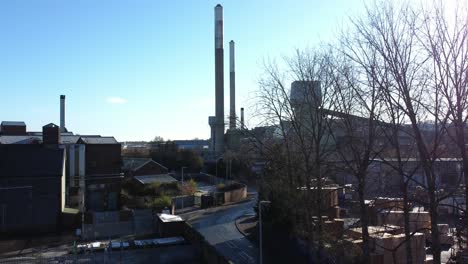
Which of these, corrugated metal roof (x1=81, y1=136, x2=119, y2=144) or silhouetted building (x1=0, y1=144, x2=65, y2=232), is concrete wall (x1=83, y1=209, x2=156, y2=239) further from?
corrugated metal roof (x1=81, y1=136, x2=119, y2=144)

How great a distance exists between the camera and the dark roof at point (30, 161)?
43.1 meters

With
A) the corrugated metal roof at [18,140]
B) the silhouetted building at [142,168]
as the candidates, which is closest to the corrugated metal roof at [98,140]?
the corrugated metal roof at [18,140]

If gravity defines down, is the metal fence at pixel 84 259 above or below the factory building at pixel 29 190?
below

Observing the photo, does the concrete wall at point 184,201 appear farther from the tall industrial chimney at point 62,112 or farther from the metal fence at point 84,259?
the tall industrial chimney at point 62,112

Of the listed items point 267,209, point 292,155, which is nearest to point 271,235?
point 267,209

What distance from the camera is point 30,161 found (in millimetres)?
44250

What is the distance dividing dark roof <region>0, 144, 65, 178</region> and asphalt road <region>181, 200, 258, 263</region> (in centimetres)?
1377

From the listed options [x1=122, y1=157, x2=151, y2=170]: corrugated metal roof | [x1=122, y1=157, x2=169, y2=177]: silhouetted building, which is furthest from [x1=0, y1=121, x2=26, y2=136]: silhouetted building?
[x1=122, y1=157, x2=169, y2=177]: silhouetted building

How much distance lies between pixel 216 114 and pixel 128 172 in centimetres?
2223

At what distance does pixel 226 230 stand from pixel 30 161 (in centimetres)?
1898

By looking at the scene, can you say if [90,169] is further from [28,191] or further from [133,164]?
[133,164]

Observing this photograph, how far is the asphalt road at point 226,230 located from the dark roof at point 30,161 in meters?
13.8

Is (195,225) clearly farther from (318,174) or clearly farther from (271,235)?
(318,174)

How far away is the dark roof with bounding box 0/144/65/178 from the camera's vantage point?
43094 millimetres
